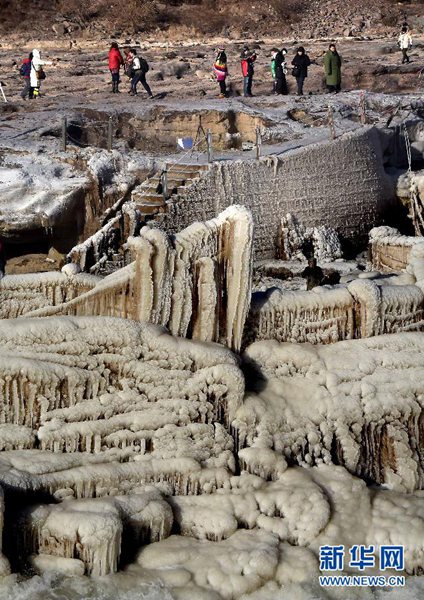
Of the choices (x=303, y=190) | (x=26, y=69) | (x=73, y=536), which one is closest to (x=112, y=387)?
(x=73, y=536)

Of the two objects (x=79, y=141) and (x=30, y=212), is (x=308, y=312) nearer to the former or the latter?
(x=30, y=212)

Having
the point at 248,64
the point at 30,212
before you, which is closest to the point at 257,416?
the point at 30,212

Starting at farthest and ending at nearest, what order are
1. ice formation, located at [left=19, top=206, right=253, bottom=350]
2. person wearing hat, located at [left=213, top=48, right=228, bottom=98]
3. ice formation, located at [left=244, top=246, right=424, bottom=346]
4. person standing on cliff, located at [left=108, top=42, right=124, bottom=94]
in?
person standing on cliff, located at [left=108, top=42, right=124, bottom=94] → person wearing hat, located at [left=213, top=48, right=228, bottom=98] → ice formation, located at [left=244, top=246, right=424, bottom=346] → ice formation, located at [left=19, top=206, right=253, bottom=350]

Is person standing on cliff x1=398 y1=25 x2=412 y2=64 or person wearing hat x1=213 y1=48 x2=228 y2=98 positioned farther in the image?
person standing on cliff x1=398 y1=25 x2=412 y2=64

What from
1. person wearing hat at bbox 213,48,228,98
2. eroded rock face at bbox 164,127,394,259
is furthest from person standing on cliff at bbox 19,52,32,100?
eroded rock face at bbox 164,127,394,259

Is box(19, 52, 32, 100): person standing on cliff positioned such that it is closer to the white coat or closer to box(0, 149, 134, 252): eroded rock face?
the white coat

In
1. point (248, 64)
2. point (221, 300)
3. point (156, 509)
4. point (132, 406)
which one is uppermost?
point (248, 64)
